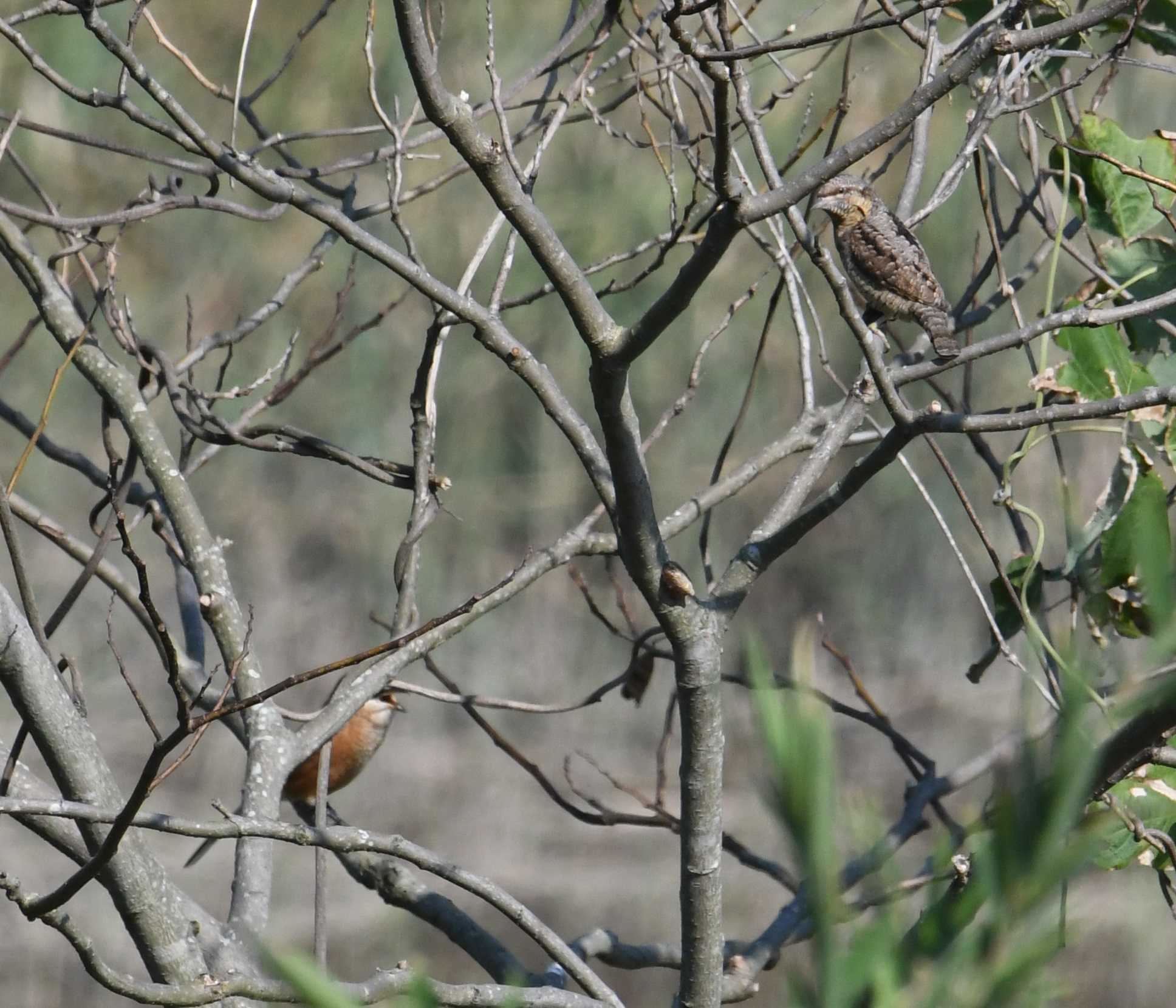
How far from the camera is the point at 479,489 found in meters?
6.96

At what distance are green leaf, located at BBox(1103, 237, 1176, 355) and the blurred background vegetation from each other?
406cm

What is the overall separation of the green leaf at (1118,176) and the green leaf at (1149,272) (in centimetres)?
4

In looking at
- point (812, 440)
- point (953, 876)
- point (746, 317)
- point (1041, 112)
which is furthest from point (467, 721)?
point (953, 876)

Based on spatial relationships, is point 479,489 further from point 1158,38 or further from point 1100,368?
point 1100,368

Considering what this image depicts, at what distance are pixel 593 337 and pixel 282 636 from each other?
18.4 ft

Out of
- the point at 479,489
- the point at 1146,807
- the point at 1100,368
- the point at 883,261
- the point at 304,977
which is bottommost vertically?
the point at 304,977

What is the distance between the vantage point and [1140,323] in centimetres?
201

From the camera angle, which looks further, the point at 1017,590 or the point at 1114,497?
the point at 1017,590

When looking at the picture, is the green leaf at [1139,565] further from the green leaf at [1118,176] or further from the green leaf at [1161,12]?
the green leaf at [1161,12]

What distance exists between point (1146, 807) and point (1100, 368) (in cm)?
63

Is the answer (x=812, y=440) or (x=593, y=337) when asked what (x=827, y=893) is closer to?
(x=593, y=337)

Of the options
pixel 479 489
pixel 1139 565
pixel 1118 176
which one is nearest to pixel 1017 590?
pixel 1118 176

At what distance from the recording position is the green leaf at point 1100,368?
186cm

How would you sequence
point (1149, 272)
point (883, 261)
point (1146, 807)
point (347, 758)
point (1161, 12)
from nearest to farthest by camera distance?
point (1146, 807)
point (1149, 272)
point (1161, 12)
point (883, 261)
point (347, 758)
